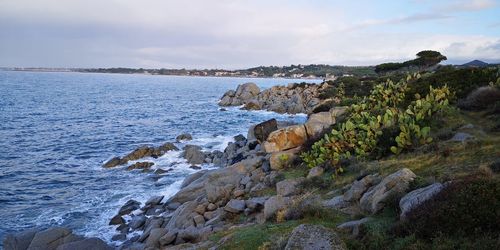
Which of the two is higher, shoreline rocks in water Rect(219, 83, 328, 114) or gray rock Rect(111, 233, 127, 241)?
shoreline rocks in water Rect(219, 83, 328, 114)

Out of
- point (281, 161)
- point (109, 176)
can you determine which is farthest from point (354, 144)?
point (109, 176)

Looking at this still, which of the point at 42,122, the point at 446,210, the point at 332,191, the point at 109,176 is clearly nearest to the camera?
the point at 446,210

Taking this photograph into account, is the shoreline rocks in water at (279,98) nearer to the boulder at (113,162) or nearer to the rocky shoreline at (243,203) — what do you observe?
the boulder at (113,162)

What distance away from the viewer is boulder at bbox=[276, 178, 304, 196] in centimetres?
1608

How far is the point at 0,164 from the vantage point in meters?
32.6

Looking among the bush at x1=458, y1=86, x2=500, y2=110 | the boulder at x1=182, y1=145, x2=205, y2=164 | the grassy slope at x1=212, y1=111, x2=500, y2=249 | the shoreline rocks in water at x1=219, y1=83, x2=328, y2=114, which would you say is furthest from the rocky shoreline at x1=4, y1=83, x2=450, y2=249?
the shoreline rocks in water at x1=219, y1=83, x2=328, y2=114

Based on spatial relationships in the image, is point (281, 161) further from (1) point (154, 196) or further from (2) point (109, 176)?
(2) point (109, 176)

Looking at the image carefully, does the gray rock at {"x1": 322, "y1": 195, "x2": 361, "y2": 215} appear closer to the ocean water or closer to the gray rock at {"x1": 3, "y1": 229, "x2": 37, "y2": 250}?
the ocean water

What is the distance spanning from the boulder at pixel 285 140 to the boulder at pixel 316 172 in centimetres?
678

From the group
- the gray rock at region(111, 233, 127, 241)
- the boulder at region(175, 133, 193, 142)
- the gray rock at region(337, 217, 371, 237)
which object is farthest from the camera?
the boulder at region(175, 133, 193, 142)

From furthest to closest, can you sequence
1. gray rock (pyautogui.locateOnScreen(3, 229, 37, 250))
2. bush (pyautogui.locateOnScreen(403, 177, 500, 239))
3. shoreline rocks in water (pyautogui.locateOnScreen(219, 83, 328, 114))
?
shoreline rocks in water (pyautogui.locateOnScreen(219, 83, 328, 114))
gray rock (pyautogui.locateOnScreen(3, 229, 37, 250))
bush (pyautogui.locateOnScreen(403, 177, 500, 239))

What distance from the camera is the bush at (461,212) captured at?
686cm

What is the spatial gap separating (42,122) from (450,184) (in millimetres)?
57768

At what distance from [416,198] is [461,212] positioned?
5.32 feet
